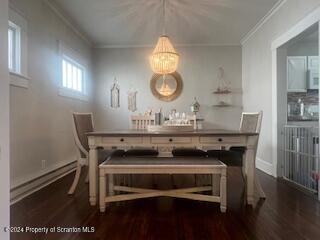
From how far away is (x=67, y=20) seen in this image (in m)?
4.73

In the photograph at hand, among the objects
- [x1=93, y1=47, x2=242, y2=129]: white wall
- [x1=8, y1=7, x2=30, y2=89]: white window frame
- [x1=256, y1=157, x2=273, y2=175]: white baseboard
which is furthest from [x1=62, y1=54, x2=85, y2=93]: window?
[x1=256, y1=157, x2=273, y2=175]: white baseboard

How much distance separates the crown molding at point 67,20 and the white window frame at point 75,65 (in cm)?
42

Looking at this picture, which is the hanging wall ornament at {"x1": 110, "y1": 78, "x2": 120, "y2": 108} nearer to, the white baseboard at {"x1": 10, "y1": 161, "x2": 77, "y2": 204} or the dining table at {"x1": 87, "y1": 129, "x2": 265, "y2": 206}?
the white baseboard at {"x1": 10, "y1": 161, "x2": 77, "y2": 204}

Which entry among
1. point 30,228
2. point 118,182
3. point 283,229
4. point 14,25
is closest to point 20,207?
point 30,228

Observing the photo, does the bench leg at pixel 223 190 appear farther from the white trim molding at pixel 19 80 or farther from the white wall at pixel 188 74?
the white wall at pixel 188 74

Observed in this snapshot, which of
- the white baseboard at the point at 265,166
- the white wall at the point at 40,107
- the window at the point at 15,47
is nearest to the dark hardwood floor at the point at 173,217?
the white wall at the point at 40,107

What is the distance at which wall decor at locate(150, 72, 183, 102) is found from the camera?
20.9 ft

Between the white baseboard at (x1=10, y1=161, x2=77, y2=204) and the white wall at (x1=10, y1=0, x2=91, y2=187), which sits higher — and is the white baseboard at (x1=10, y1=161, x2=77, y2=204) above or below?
below

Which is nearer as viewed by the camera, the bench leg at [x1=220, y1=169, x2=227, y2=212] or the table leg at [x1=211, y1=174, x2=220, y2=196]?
the bench leg at [x1=220, y1=169, x2=227, y2=212]

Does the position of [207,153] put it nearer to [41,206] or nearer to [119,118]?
[41,206]

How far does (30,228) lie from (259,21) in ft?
15.4

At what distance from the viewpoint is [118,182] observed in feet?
12.7

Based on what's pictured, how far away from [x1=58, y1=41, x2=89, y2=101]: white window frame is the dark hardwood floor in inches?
75.9

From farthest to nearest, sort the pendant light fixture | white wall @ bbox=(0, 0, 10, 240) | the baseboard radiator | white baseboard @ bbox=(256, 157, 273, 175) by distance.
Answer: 1. white baseboard @ bbox=(256, 157, 273, 175)
2. the pendant light fixture
3. the baseboard radiator
4. white wall @ bbox=(0, 0, 10, 240)
